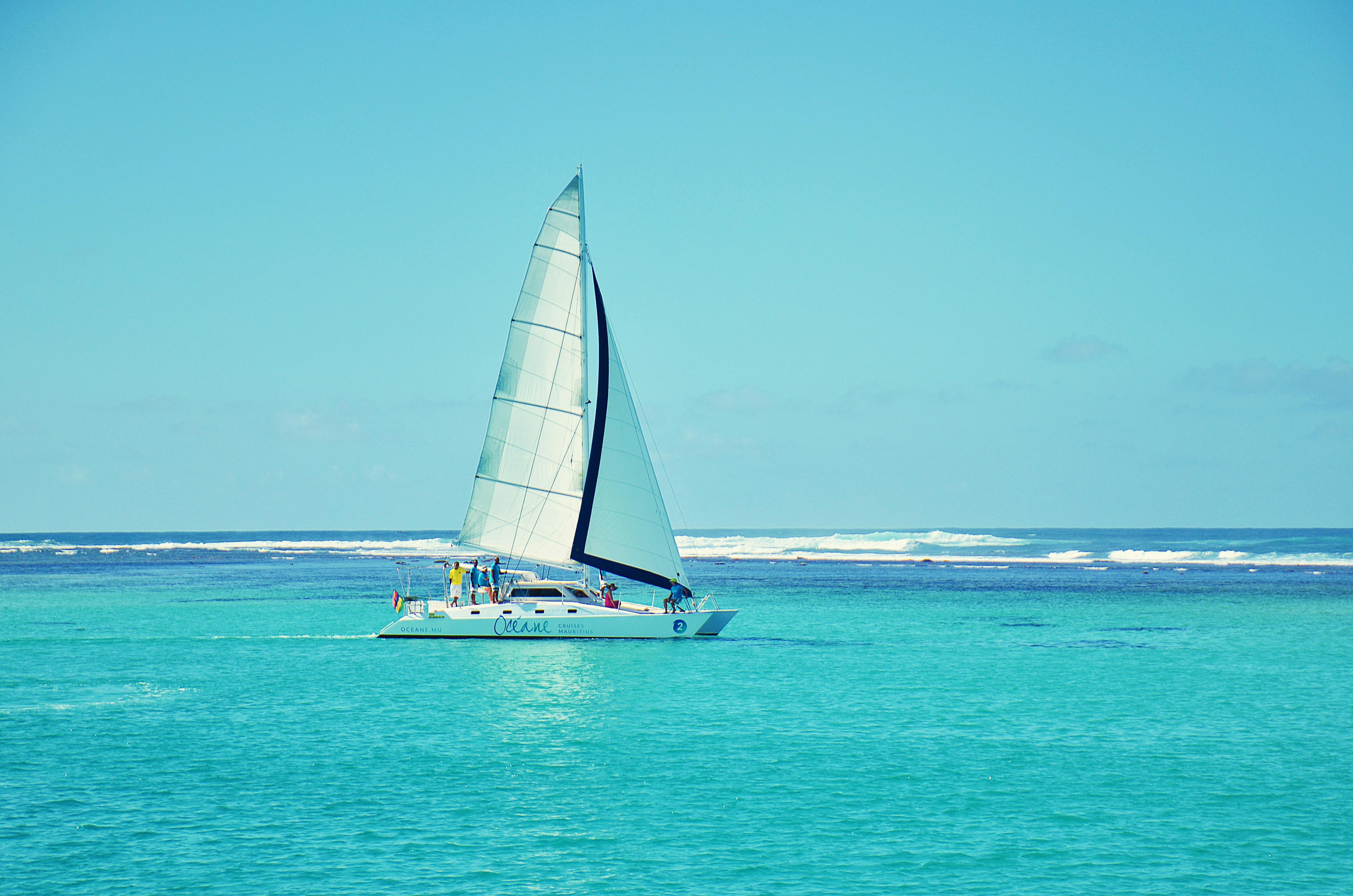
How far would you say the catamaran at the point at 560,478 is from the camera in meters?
38.7

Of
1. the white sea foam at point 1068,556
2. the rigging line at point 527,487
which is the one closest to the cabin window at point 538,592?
the rigging line at point 527,487

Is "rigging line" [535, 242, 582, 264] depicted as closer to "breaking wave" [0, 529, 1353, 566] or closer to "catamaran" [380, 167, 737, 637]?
"catamaran" [380, 167, 737, 637]

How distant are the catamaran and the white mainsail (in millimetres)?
36

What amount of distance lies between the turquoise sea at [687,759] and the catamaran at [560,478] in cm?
163

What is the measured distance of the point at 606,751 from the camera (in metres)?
22.7

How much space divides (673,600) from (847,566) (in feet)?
213

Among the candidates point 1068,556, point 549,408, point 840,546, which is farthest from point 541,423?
point 840,546

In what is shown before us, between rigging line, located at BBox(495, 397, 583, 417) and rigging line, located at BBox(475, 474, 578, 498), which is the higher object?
rigging line, located at BBox(495, 397, 583, 417)

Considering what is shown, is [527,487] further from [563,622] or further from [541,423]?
[563,622]

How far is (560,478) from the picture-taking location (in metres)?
39.3

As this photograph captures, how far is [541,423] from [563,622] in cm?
672

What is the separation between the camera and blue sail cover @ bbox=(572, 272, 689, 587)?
3859 centimetres

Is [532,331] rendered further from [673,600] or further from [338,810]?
[338,810]

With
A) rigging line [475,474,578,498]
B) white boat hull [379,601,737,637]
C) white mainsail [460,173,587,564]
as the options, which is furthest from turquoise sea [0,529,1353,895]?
rigging line [475,474,578,498]
